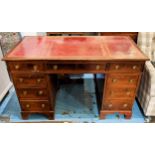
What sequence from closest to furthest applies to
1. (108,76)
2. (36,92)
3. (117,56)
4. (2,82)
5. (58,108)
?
(117,56), (108,76), (36,92), (58,108), (2,82)

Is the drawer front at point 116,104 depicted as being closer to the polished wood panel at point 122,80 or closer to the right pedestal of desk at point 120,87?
the right pedestal of desk at point 120,87

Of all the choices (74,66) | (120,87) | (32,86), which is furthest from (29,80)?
(120,87)

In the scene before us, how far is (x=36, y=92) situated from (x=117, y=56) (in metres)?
0.89

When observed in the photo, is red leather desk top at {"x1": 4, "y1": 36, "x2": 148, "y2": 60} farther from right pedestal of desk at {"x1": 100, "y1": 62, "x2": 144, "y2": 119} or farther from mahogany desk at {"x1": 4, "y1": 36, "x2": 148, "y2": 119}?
right pedestal of desk at {"x1": 100, "y1": 62, "x2": 144, "y2": 119}

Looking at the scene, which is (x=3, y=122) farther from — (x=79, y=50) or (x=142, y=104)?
(x=142, y=104)

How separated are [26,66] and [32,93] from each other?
0.33m

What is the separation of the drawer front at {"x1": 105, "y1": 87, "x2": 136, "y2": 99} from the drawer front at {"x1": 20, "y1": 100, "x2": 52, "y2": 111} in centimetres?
66

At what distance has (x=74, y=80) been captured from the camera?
2.49 metres

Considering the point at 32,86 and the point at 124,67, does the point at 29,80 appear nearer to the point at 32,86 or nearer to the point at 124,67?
the point at 32,86

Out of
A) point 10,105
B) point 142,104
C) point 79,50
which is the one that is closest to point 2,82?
point 10,105

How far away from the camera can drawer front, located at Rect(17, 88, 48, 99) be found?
1.59 m

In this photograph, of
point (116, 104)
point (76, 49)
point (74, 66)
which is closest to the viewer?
point (74, 66)

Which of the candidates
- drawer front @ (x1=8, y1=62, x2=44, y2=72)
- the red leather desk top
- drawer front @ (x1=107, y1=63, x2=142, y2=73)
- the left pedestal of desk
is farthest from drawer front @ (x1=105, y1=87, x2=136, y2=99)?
drawer front @ (x1=8, y1=62, x2=44, y2=72)

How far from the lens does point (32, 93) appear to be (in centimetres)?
161
